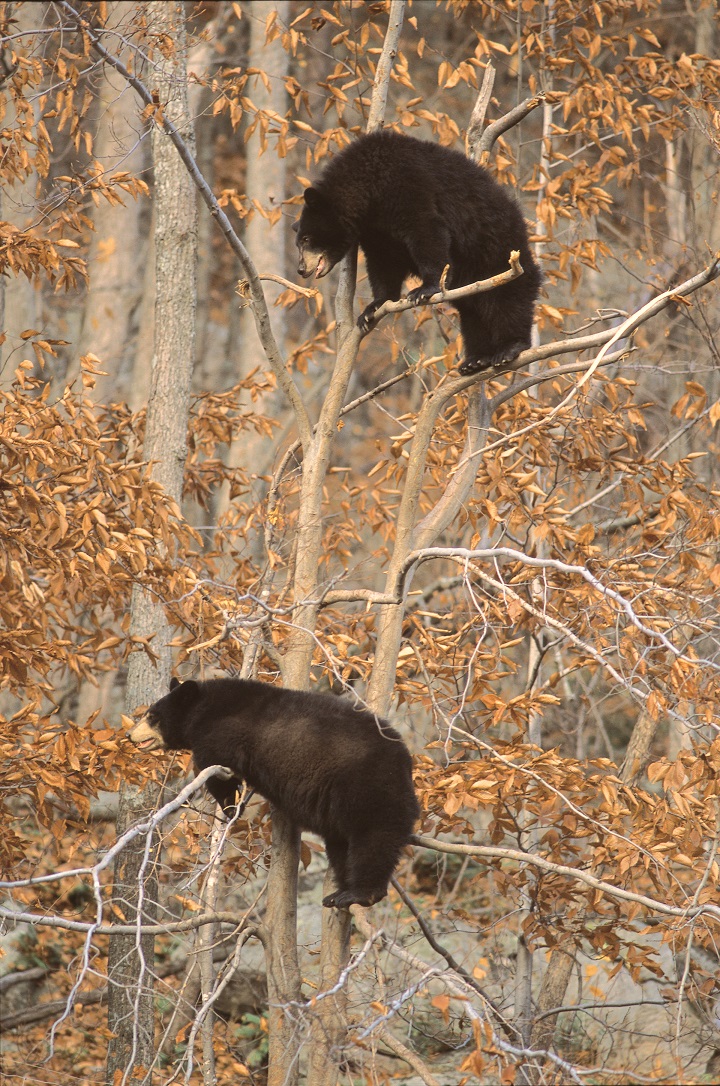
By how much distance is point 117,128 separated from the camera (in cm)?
1209

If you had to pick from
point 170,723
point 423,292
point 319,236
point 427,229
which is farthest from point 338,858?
point 319,236

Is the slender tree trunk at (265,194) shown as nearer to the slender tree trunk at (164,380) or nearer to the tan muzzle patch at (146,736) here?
the slender tree trunk at (164,380)

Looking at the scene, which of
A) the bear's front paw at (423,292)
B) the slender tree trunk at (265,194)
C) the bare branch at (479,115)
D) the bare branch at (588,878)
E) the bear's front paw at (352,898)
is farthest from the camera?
the slender tree trunk at (265,194)

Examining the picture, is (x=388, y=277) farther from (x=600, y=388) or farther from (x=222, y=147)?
(x=222, y=147)

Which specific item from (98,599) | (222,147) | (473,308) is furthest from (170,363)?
(222,147)

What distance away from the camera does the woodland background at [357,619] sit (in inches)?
196

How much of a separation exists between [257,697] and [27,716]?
3.52 ft

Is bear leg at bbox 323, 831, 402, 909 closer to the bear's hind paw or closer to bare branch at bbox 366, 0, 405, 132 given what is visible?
the bear's hind paw

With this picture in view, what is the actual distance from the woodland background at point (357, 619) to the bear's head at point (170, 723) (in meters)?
0.13

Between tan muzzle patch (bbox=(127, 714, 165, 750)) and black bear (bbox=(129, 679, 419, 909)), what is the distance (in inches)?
0.8

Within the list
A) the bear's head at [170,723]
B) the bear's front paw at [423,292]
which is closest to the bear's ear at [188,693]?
the bear's head at [170,723]

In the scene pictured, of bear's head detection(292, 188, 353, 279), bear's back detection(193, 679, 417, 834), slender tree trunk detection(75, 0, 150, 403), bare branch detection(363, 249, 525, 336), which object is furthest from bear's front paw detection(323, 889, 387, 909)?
slender tree trunk detection(75, 0, 150, 403)

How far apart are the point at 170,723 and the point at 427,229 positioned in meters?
2.79

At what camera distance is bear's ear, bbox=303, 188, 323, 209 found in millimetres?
6035
